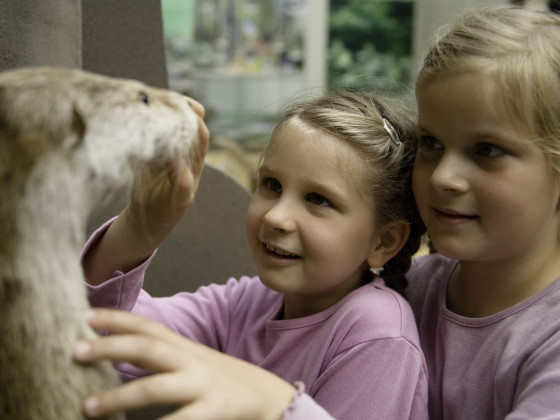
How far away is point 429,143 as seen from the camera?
100cm

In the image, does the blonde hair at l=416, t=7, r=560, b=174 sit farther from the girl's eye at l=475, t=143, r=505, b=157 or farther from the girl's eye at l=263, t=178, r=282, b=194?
the girl's eye at l=263, t=178, r=282, b=194

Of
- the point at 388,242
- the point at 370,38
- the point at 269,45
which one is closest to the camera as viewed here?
the point at 388,242

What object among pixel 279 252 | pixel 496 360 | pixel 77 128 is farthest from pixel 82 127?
pixel 496 360

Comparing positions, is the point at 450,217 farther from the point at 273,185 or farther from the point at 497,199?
the point at 273,185

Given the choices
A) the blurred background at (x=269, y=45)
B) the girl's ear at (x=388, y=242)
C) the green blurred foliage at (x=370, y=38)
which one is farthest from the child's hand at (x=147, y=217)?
the green blurred foliage at (x=370, y=38)

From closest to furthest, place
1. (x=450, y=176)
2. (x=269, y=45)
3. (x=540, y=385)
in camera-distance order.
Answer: (x=540, y=385) → (x=450, y=176) → (x=269, y=45)

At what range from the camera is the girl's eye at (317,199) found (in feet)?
3.32

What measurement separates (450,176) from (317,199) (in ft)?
0.74

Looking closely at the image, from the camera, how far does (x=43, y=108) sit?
1.93 feet

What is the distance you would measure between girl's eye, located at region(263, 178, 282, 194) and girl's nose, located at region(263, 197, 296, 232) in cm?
6

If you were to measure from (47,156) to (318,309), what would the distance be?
633mm

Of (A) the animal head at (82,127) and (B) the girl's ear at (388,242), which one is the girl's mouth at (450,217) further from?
(A) the animal head at (82,127)

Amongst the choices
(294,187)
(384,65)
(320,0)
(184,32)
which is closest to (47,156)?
(294,187)

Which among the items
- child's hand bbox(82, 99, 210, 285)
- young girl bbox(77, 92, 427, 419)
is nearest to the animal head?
child's hand bbox(82, 99, 210, 285)
